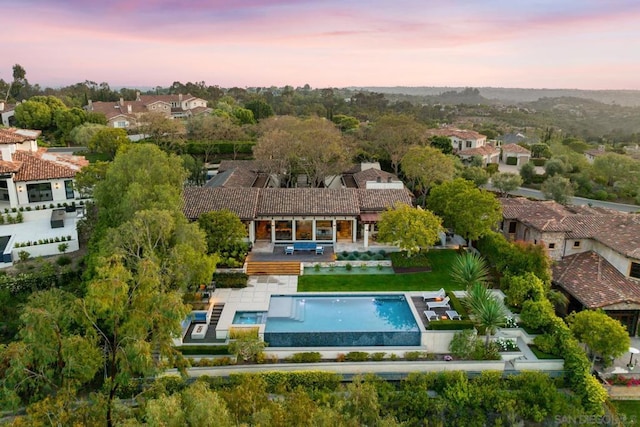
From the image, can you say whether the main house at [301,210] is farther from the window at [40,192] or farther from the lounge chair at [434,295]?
the window at [40,192]

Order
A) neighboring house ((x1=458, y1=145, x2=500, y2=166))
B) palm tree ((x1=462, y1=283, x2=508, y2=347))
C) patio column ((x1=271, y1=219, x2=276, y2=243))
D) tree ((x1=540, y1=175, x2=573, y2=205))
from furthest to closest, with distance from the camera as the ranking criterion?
neighboring house ((x1=458, y1=145, x2=500, y2=166))
tree ((x1=540, y1=175, x2=573, y2=205))
patio column ((x1=271, y1=219, x2=276, y2=243))
palm tree ((x1=462, y1=283, x2=508, y2=347))

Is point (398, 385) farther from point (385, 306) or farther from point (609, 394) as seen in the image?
point (609, 394)

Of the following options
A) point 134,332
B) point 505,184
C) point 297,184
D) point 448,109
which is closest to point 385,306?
point 134,332

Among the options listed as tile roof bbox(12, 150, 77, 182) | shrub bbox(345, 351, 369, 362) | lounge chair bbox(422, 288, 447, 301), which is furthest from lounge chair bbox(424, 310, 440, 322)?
tile roof bbox(12, 150, 77, 182)

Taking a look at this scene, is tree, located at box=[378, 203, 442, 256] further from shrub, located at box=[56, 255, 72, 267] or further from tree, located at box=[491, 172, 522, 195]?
tree, located at box=[491, 172, 522, 195]

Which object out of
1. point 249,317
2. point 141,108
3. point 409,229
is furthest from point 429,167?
point 141,108
